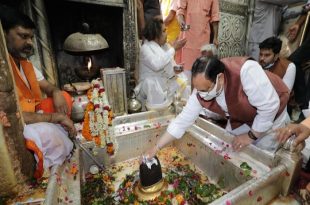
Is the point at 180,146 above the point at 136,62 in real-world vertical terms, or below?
below

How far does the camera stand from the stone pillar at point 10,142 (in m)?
1.07

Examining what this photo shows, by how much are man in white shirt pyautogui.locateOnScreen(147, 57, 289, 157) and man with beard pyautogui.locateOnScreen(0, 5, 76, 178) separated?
0.69 meters

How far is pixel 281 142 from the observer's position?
127cm

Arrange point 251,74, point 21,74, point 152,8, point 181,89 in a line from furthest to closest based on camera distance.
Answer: point 152,8
point 181,89
point 21,74
point 251,74

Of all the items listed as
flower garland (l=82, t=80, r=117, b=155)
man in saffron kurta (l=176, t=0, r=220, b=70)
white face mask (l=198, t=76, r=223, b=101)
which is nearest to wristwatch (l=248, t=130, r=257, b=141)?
white face mask (l=198, t=76, r=223, b=101)

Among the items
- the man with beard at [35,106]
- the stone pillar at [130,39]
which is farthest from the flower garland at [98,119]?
the stone pillar at [130,39]

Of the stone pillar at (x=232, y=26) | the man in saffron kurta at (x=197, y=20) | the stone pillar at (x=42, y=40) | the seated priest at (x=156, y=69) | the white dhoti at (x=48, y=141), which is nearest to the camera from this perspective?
the white dhoti at (x=48, y=141)

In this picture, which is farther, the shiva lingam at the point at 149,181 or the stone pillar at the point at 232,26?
the stone pillar at the point at 232,26

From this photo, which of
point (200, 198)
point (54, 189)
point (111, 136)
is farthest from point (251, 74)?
point (54, 189)

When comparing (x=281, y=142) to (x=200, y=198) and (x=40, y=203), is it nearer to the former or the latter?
(x=200, y=198)

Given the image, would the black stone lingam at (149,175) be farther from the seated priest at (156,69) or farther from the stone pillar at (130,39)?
the stone pillar at (130,39)

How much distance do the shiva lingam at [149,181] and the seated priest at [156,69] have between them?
4.57 ft

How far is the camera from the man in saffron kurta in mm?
3496

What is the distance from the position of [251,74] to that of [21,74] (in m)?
1.86
